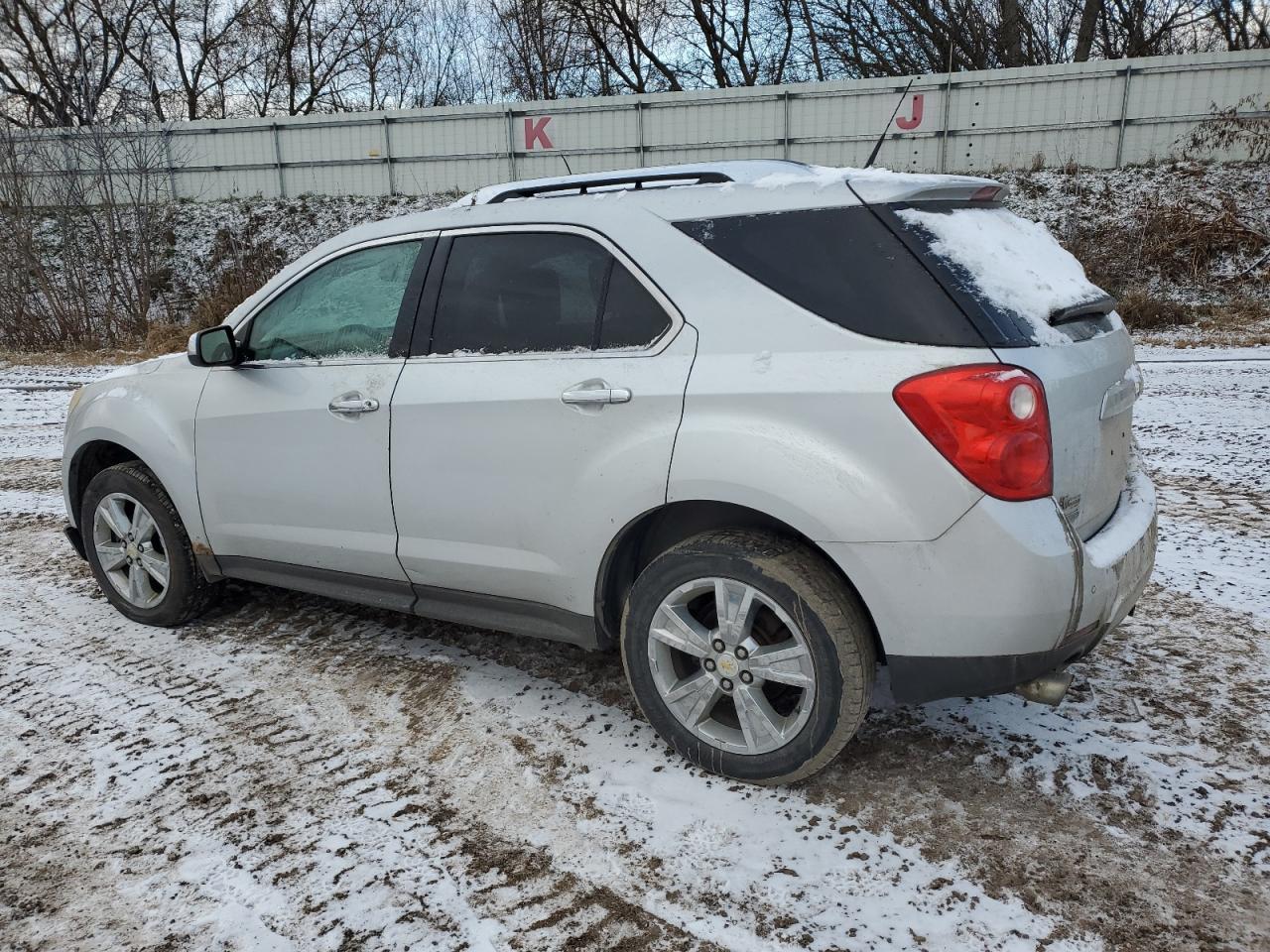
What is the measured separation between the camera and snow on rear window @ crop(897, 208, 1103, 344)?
2.53 metres

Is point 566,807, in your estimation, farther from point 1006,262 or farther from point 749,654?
point 1006,262

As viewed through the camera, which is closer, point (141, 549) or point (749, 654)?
point (749, 654)

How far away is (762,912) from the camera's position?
2275mm

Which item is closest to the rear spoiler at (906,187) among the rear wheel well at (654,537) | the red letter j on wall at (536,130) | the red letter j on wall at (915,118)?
the rear wheel well at (654,537)

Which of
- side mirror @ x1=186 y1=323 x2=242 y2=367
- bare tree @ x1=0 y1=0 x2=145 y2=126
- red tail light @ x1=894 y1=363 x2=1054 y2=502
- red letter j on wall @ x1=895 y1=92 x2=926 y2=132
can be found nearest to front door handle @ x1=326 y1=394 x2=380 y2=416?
side mirror @ x1=186 y1=323 x2=242 y2=367

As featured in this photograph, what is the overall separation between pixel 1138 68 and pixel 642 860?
23035 millimetres

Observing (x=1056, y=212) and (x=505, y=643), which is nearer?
(x=505, y=643)

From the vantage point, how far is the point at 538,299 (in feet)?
10.3

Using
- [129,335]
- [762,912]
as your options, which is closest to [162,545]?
[762,912]

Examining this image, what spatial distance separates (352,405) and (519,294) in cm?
76

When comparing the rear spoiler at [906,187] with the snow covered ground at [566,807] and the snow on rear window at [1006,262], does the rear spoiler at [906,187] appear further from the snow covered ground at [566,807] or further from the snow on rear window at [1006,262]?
the snow covered ground at [566,807]

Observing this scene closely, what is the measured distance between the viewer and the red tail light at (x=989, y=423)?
233 centimetres

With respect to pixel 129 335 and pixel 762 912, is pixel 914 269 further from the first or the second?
pixel 129 335

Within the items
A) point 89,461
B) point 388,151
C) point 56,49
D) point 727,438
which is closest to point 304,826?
point 727,438
